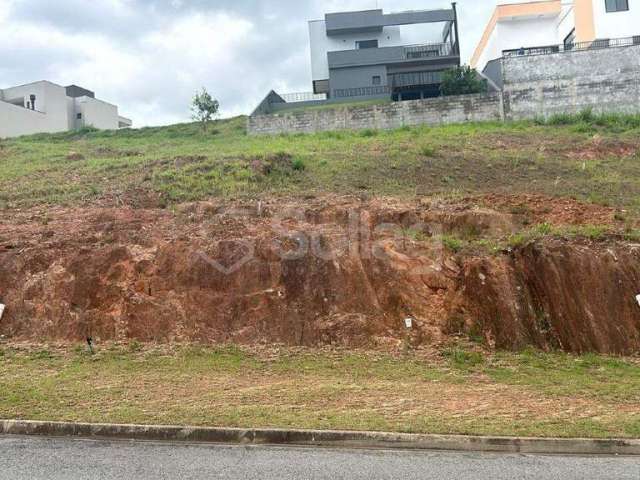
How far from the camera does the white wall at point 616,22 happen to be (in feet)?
99.8

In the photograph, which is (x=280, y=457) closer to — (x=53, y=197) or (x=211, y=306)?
(x=211, y=306)

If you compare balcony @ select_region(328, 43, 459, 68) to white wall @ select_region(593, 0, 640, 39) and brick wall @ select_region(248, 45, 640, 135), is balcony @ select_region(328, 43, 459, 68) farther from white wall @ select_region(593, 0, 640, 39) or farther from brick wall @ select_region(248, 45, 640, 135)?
brick wall @ select_region(248, 45, 640, 135)

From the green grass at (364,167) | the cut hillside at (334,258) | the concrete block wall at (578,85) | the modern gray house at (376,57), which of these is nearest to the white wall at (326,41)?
the modern gray house at (376,57)

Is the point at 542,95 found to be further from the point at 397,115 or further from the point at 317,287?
the point at 317,287

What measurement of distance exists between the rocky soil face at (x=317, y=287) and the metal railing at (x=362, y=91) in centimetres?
2317

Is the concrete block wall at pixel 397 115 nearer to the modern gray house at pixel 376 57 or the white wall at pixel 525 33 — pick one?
the modern gray house at pixel 376 57

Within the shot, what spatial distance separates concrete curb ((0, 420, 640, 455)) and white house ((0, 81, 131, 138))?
98.1 ft

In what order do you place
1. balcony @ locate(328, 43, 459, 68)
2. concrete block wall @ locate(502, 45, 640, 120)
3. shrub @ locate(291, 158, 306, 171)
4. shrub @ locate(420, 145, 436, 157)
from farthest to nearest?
balcony @ locate(328, 43, 459, 68) → concrete block wall @ locate(502, 45, 640, 120) → shrub @ locate(420, 145, 436, 157) → shrub @ locate(291, 158, 306, 171)

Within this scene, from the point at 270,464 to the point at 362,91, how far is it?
30711 millimetres

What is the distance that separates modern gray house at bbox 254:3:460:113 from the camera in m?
33.7

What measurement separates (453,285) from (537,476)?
503cm

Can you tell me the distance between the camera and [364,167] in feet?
51.3

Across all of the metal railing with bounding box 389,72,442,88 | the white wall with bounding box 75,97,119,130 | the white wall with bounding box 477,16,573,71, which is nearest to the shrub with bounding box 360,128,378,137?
the metal railing with bounding box 389,72,442,88

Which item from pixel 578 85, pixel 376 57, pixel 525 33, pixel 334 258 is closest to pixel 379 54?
pixel 376 57
